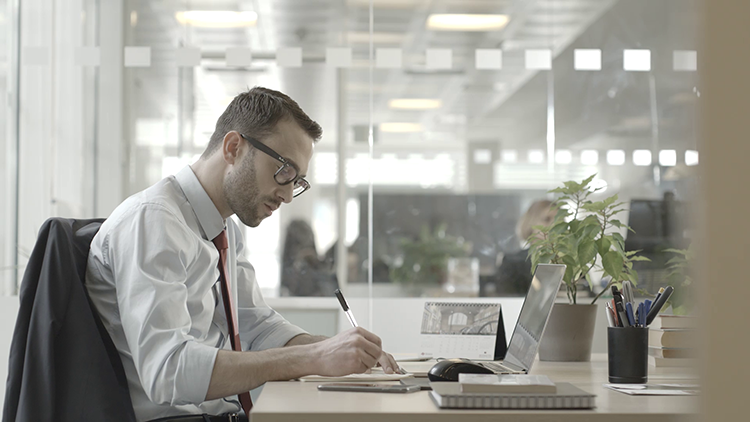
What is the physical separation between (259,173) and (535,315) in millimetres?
696

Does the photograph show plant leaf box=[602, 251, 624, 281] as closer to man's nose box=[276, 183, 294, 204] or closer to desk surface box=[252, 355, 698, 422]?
desk surface box=[252, 355, 698, 422]

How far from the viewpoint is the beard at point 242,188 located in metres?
1.58

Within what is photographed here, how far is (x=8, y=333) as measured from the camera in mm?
2783

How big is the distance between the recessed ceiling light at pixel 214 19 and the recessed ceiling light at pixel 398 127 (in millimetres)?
774

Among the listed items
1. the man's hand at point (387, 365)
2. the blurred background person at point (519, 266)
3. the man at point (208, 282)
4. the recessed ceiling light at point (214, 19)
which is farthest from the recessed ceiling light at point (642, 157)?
the man's hand at point (387, 365)

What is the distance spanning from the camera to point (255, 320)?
175cm

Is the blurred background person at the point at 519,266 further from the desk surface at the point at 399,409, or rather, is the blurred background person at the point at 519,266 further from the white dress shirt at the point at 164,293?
the desk surface at the point at 399,409

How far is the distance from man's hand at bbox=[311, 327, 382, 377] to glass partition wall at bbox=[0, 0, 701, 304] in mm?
1925

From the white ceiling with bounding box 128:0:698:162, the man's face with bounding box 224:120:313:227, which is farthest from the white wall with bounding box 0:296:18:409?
the man's face with bounding box 224:120:313:227

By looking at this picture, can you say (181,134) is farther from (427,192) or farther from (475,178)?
(475,178)

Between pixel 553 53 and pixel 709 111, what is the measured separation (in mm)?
3165

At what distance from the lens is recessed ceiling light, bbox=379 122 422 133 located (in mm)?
3309

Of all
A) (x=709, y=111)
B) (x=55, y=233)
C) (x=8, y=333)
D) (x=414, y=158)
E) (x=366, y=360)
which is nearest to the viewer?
(x=709, y=111)

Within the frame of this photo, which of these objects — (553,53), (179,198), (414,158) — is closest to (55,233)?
(179,198)
